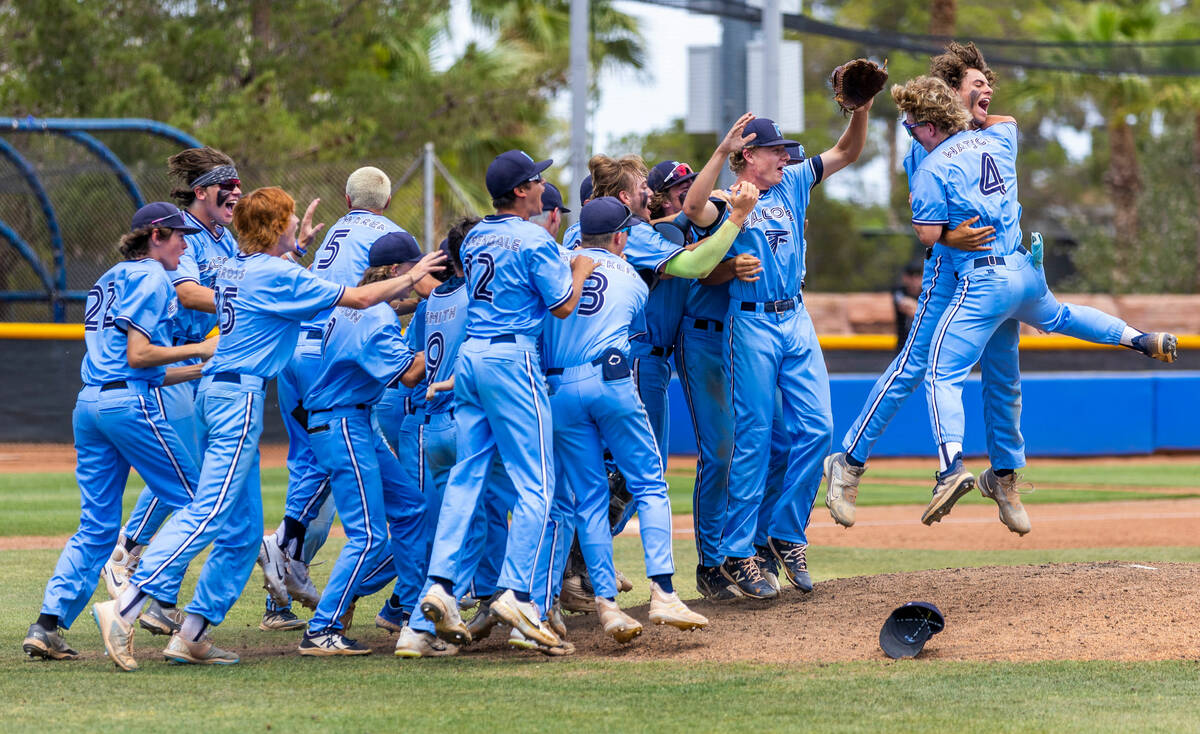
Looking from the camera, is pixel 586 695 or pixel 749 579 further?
pixel 749 579

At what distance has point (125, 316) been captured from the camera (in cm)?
633

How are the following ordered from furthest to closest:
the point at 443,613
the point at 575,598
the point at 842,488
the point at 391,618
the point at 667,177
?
the point at 575,598 → the point at 667,177 → the point at 842,488 → the point at 391,618 → the point at 443,613

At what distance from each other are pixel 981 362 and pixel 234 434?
3747 mm

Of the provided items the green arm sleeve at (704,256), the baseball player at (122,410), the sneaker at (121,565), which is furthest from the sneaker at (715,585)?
the sneaker at (121,565)

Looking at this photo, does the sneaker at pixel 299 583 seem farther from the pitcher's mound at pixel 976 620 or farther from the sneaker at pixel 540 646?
the sneaker at pixel 540 646

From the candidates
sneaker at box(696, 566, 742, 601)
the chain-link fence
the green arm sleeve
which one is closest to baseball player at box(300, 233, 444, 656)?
the green arm sleeve

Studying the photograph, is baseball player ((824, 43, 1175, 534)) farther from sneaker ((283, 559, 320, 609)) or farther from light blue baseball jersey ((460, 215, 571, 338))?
sneaker ((283, 559, 320, 609))

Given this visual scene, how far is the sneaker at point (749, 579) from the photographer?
7.01 meters

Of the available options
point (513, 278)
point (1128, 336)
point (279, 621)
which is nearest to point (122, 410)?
point (279, 621)

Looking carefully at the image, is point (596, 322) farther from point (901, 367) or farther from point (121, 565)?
point (121, 565)

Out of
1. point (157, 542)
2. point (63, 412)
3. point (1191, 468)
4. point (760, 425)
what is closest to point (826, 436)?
point (760, 425)

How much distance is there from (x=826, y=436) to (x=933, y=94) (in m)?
1.77

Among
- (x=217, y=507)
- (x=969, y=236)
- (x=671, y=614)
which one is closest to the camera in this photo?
(x=671, y=614)

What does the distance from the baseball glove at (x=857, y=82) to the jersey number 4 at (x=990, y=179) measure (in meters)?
0.65
